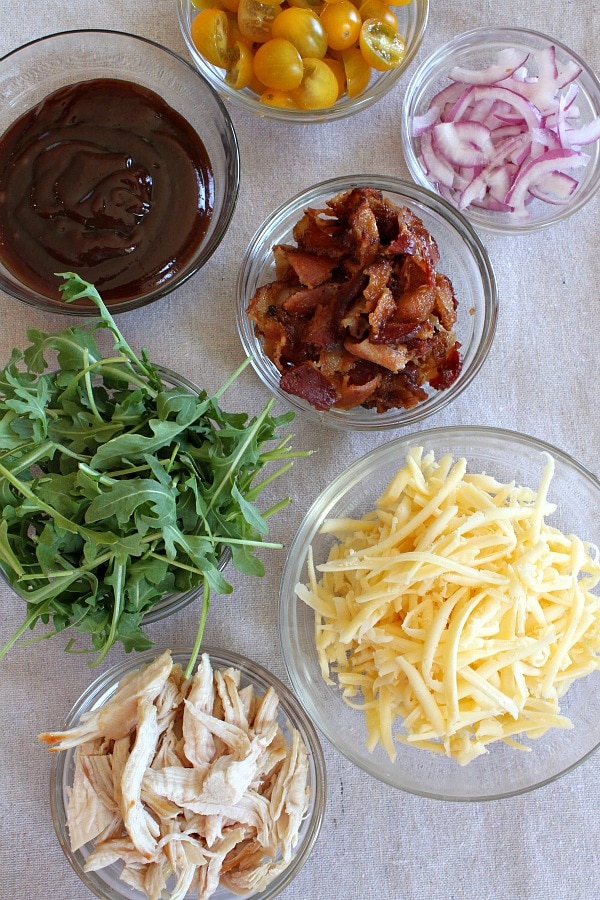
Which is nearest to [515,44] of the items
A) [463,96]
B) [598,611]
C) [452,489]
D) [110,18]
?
[463,96]

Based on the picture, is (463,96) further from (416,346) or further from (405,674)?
(405,674)

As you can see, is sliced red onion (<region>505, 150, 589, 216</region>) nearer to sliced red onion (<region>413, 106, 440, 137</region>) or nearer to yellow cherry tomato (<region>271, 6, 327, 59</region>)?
sliced red onion (<region>413, 106, 440, 137</region>)

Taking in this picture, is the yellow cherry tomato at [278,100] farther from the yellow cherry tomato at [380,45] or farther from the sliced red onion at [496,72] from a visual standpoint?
the sliced red onion at [496,72]

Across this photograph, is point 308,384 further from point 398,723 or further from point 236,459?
point 398,723

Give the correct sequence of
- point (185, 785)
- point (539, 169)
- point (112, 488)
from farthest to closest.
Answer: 1. point (539, 169)
2. point (185, 785)
3. point (112, 488)

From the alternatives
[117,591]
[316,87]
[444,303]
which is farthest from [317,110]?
[117,591]

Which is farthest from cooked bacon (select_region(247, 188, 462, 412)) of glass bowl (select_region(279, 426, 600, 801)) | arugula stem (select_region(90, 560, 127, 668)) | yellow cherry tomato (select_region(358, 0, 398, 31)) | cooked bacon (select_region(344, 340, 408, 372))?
arugula stem (select_region(90, 560, 127, 668))

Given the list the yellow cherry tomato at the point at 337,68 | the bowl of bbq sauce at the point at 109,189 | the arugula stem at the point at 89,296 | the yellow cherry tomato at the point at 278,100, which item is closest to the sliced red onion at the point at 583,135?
the yellow cherry tomato at the point at 337,68
